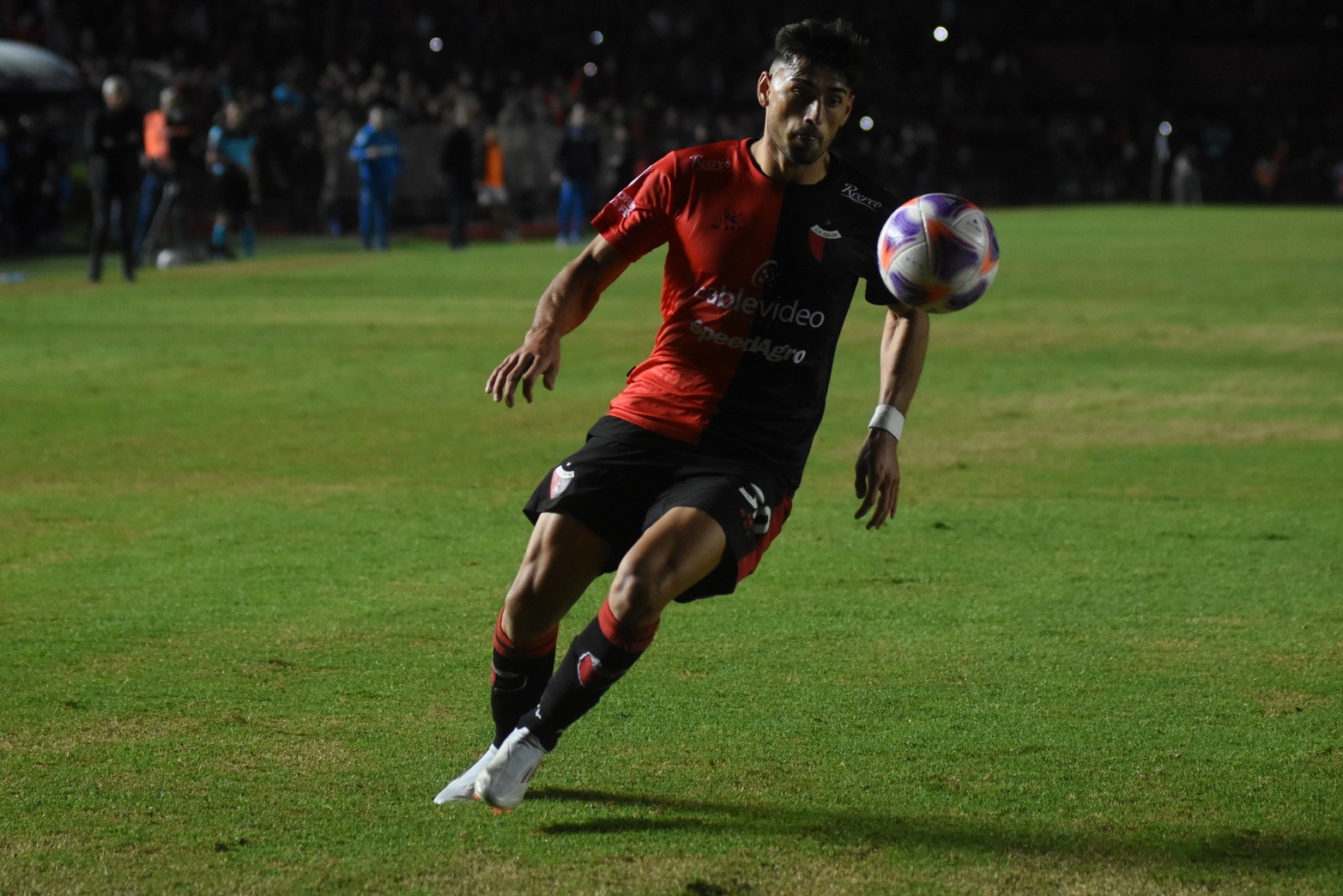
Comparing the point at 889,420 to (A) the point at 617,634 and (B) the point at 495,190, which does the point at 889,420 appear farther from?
(B) the point at 495,190

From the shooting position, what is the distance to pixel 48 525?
847 cm

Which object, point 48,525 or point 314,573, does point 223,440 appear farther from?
point 314,573

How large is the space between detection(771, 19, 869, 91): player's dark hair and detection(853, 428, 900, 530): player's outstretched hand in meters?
1.02

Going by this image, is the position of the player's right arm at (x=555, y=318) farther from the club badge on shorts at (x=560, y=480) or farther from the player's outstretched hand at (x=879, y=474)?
the player's outstretched hand at (x=879, y=474)

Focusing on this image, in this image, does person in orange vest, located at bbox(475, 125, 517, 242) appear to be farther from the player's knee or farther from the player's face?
the player's knee

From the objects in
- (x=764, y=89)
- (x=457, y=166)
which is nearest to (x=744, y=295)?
(x=764, y=89)

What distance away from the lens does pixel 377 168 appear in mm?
28547

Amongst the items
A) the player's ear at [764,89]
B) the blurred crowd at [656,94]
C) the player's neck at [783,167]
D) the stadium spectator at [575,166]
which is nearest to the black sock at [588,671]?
the player's neck at [783,167]

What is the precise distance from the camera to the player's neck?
16.0 ft

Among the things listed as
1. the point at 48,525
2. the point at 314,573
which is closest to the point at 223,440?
the point at 48,525

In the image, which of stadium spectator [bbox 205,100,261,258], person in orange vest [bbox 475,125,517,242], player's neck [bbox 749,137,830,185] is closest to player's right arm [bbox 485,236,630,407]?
player's neck [bbox 749,137,830,185]

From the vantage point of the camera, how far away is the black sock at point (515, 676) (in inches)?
192

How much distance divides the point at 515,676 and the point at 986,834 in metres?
1.39

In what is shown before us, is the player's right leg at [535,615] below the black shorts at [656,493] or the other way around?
below
